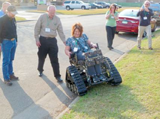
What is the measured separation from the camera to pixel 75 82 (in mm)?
4559

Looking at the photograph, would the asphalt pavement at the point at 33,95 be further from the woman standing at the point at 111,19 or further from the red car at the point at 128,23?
the red car at the point at 128,23

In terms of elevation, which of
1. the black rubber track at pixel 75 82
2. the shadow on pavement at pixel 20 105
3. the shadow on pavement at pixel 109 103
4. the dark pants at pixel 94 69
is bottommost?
the shadow on pavement at pixel 20 105

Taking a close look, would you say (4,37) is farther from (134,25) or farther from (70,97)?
(134,25)

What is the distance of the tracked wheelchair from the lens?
4598mm

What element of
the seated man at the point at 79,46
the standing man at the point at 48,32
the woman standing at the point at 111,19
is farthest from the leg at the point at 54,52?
the woman standing at the point at 111,19

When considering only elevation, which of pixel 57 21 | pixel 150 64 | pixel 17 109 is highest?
pixel 57 21

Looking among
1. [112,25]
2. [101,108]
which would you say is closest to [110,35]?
[112,25]

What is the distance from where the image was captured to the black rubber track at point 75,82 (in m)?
4.53

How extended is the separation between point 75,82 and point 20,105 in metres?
1.24

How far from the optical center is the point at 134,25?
465 inches

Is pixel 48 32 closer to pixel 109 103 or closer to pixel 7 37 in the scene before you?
pixel 7 37

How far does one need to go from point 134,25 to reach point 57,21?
7.39m

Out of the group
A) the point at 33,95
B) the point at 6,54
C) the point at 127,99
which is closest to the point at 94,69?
the point at 127,99

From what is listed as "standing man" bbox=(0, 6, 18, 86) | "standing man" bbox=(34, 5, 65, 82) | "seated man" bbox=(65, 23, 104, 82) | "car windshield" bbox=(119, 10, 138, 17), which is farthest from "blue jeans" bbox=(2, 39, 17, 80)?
"car windshield" bbox=(119, 10, 138, 17)
